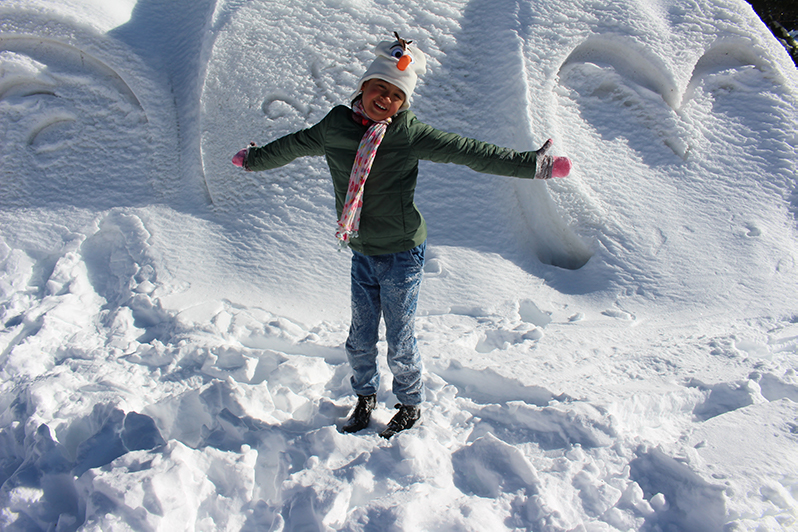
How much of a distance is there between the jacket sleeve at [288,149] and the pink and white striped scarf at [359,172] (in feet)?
0.58

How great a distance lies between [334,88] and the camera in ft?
10.4

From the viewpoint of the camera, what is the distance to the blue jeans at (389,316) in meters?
1.70

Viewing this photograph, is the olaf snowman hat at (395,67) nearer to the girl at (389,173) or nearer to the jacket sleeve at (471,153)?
the girl at (389,173)

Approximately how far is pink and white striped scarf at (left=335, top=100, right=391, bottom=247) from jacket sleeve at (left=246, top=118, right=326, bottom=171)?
0.58 feet

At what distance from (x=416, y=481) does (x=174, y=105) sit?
9.51ft

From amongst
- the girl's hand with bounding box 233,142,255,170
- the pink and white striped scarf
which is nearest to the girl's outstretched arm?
the pink and white striped scarf

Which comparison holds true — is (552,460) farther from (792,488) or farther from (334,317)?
(334,317)

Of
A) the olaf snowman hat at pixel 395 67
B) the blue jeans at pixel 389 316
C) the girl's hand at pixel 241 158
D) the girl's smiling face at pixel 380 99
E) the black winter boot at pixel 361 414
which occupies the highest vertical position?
the olaf snowman hat at pixel 395 67

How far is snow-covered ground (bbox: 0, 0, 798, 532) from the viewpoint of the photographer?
154 centimetres

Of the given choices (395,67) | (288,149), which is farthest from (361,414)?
(395,67)

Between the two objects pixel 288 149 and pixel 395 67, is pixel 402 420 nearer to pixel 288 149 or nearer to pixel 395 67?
pixel 288 149

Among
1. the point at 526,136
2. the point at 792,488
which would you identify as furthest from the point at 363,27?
the point at 792,488

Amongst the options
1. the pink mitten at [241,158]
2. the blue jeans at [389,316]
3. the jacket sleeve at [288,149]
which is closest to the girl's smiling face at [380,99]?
the jacket sleeve at [288,149]

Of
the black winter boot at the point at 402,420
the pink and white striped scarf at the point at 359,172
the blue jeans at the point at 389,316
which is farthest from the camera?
the black winter boot at the point at 402,420
